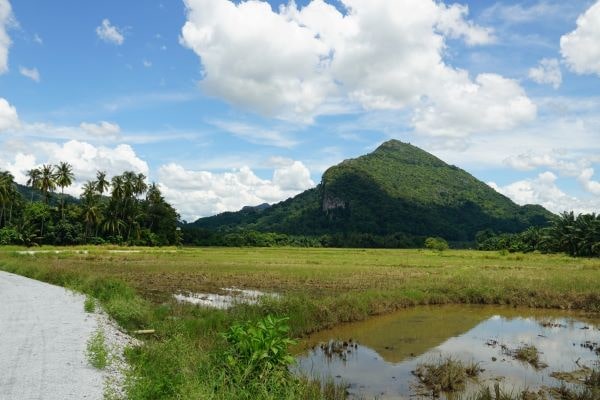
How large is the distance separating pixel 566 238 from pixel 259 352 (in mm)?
83412

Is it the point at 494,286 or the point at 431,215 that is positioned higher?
the point at 431,215

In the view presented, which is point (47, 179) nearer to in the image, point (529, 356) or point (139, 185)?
point (139, 185)

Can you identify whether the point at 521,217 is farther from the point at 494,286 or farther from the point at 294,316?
the point at 294,316

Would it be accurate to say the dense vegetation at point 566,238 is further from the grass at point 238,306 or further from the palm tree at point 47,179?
the palm tree at point 47,179

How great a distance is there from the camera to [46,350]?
1136 cm

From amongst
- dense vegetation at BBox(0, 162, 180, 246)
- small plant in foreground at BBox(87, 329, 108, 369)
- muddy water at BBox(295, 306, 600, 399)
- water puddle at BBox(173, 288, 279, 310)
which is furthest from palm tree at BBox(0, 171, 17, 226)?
small plant in foreground at BBox(87, 329, 108, 369)

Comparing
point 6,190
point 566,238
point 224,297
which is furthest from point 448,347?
point 6,190

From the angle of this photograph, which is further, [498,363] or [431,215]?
[431,215]

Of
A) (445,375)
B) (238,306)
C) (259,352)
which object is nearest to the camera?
(259,352)

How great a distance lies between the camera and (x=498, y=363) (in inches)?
595

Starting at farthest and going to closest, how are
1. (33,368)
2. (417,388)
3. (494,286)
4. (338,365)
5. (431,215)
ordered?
(431,215), (494,286), (338,365), (417,388), (33,368)

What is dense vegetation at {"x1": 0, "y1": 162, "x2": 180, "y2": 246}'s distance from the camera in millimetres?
81375

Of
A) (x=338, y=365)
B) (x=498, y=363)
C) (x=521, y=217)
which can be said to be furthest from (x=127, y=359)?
(x=521, y=217)

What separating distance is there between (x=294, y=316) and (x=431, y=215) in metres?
178
